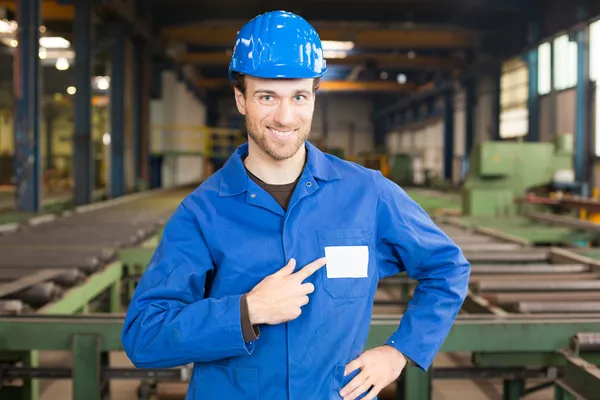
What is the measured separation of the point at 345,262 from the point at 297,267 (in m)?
0.11

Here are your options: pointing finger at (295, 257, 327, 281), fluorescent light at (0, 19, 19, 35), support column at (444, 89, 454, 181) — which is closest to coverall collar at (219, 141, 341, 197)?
pointing finger at (295, 257, 327, 281)

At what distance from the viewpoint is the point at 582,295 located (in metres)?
3.13

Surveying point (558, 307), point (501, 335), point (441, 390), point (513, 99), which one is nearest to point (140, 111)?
point (513, 99)

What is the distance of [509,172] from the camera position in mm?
7711

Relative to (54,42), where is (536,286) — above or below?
below

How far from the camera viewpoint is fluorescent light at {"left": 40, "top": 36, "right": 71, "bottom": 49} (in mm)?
13281

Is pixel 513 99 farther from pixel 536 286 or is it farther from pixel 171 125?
pixel 536 286

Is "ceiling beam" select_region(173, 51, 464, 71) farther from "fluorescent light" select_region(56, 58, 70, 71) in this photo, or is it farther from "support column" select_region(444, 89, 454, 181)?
"fluorescent light" select_region(56, 58, 70, 71)

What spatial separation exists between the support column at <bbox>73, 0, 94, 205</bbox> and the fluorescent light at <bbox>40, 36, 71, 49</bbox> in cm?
406

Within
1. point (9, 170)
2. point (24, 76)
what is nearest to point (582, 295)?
point (24, 76)

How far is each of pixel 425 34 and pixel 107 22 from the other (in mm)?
6869

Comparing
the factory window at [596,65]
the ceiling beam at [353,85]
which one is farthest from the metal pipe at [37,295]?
the ceiling beam at [353,85]

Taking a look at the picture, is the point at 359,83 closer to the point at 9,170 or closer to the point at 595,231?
the point at 9,170

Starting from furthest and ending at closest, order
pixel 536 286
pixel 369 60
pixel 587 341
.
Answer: pixel 369 60 < pixel 536 286 < pixel 587 341
